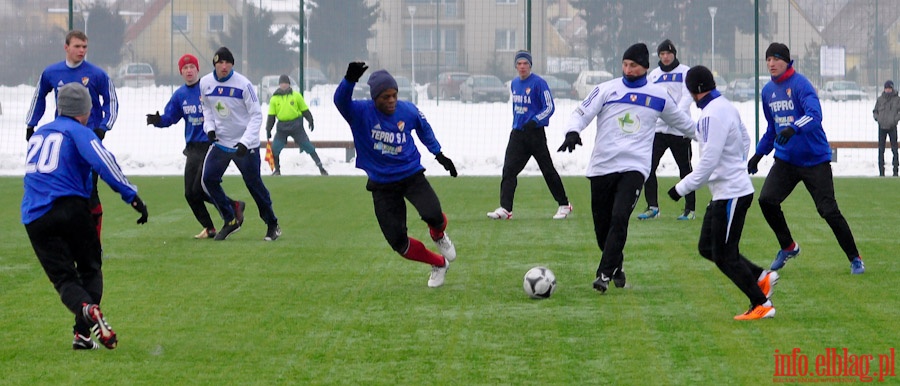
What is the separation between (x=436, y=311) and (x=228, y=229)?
5.09 metres

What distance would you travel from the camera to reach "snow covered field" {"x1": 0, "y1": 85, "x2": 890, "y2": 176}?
81.7 ft

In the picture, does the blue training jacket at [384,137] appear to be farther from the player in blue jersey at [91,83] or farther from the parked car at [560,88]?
the parked car at [560,88]

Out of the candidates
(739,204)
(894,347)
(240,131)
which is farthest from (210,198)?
(894,347)

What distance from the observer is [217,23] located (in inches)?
1041

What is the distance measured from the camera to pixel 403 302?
9.01 meters

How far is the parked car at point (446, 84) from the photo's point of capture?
2589 centimetres

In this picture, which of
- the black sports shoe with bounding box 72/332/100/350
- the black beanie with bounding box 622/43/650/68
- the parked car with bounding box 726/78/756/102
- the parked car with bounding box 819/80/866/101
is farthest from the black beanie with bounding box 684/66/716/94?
the parked car with bounding box 819/80/866/101

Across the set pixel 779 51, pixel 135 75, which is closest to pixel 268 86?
pixel 135 75

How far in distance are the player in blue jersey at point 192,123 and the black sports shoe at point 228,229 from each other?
179 millimetres

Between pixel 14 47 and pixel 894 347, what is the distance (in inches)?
906

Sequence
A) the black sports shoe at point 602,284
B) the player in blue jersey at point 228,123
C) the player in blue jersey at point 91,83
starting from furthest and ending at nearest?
1. the player in blue jersey at point 228,123
2. the player in blue jersey at point 91,83
3. the black sports shoe at point 602,284

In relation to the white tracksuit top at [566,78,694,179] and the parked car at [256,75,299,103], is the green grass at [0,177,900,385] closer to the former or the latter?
the white tracksuit top at [566,78,694,179]

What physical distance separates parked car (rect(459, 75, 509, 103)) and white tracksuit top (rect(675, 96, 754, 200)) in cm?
1770

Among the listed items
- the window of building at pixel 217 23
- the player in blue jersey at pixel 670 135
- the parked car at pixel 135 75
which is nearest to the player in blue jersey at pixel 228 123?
the player in blue jersey at pixel 670 135
